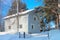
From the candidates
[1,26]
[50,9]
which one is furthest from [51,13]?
[1,26]

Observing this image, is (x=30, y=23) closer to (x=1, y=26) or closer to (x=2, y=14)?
(x=2, y=14)

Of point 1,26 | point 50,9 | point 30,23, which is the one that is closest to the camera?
point 50,9

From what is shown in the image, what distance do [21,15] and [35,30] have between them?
18.7 ft

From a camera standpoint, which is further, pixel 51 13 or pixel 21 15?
pixel 21 15

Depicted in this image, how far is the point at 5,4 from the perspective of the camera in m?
49.4

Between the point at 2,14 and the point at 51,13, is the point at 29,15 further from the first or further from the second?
the point at 2,14

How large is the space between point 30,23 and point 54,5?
505 inches

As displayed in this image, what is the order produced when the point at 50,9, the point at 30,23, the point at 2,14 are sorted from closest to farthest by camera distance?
the point at 50,9 → the point at 30,23 → the point at 2,14

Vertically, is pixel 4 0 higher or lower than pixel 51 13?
higher

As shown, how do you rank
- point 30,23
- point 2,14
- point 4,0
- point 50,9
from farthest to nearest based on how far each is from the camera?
point 2,14 < point 4,0 < point 30,23 < point 50,9

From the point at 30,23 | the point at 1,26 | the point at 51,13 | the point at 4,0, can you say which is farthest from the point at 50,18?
the point at 1,26

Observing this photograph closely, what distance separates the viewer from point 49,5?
29.9 m

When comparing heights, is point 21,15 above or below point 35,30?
above

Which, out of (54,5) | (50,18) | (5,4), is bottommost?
(50,18)
